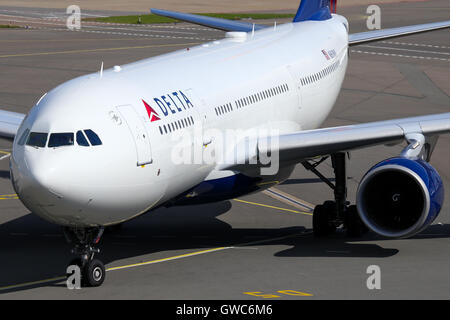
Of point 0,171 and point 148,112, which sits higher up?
point 148,112

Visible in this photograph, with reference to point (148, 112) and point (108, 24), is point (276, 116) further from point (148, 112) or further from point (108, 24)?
point (108, 24)

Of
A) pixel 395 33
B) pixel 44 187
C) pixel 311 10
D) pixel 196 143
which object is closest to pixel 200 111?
pixel 196 143

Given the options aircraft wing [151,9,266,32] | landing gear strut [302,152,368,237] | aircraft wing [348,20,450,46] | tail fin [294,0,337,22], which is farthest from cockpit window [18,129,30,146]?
aircraft wing [348,20,450,46]

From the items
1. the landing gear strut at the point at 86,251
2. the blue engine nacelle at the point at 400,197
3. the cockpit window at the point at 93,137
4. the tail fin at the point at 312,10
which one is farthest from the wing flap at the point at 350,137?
the tail fin at the point at 312,10

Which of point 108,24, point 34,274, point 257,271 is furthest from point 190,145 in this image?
point 108,24

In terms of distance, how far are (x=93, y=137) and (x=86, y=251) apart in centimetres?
276

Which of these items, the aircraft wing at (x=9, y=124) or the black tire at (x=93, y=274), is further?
the aircraft wing at (x=9, y=124)

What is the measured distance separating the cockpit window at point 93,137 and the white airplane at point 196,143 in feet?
0.08

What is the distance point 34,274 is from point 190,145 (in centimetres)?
451

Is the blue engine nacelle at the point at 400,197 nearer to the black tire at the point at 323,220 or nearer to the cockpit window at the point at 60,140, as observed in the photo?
the black tire at the point at 323,220

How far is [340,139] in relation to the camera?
2370 centimetres

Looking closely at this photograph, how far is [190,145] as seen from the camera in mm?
21062

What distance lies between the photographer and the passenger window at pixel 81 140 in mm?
18141

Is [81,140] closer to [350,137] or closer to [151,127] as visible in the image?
[151,127]
